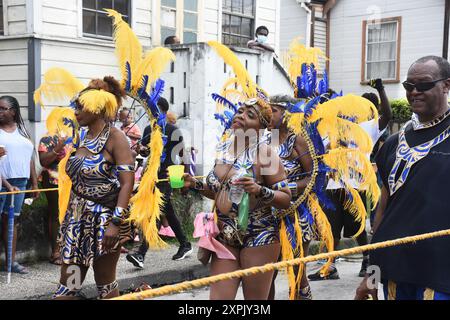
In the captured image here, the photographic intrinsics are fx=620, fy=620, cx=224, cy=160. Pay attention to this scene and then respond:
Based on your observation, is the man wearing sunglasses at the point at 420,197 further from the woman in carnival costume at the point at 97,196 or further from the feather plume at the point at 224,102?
the woman in carnival costume at the point at 97,196

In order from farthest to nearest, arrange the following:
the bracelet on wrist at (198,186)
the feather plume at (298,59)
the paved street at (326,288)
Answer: the paved street at (326,288)
the feather plume at (298,59)
the bracelet on wrist at (198,186)

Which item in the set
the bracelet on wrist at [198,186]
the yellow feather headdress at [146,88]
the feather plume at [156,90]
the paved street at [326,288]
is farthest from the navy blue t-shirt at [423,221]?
the paved street at [326,288]

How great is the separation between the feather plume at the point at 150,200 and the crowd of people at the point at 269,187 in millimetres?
32

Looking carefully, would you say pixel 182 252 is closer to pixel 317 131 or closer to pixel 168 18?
pixel 317 131

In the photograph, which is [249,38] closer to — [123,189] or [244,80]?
[244,80]

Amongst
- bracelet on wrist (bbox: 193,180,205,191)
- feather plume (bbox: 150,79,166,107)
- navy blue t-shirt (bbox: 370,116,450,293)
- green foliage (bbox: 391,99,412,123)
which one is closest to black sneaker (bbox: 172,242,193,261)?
feather plume (bbox: 150,79,166,107)

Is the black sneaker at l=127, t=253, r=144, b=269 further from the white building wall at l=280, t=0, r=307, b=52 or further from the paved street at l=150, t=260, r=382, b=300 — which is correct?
the white building wall at l=280, t=0, r=307, b=52

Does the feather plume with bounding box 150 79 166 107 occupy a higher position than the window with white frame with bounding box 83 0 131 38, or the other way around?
the window with white frame with bounding box 83 0 131 38

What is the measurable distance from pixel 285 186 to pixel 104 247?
1.22m

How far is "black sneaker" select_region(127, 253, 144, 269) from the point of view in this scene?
6551 millimetres

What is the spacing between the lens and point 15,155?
19.6 feet

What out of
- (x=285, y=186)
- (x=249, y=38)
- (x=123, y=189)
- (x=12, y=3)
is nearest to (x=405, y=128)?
(x=285, y=186)

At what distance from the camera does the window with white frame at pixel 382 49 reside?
16.7 metres

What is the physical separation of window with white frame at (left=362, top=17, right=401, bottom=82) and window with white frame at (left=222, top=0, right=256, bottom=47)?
610cm
